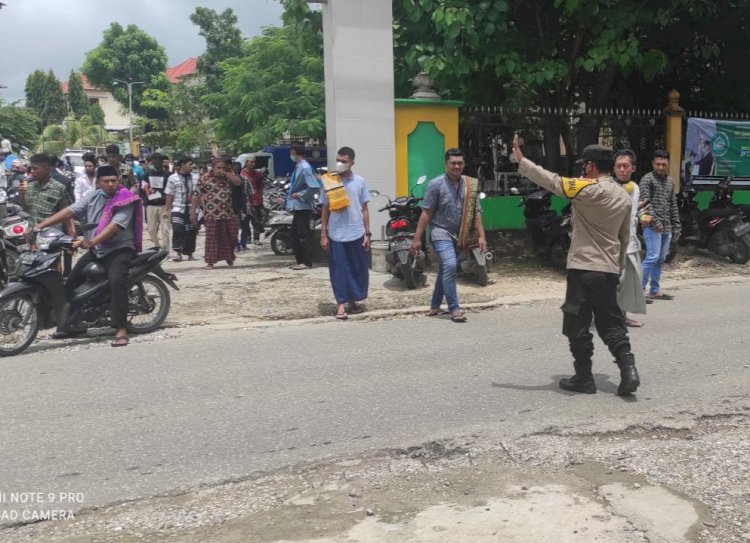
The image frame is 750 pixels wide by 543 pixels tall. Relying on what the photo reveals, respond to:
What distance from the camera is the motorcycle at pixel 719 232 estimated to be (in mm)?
11250

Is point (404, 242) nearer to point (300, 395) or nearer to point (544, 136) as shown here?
point (300, 395)

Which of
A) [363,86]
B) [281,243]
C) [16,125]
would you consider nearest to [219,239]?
[281,243]

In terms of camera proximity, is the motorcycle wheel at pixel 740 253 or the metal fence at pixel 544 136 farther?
the metal fence at pixel 544 136

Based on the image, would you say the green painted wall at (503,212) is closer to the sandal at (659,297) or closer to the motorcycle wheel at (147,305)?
the sandal at (659,297)

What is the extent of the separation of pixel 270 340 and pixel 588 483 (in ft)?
12.3

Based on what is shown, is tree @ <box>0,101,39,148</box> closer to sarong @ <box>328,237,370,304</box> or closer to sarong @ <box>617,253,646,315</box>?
sarong @ <box>328,237,370,304</box>

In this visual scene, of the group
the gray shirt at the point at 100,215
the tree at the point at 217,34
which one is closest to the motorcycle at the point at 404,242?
the gray shirt at the point at 100,215

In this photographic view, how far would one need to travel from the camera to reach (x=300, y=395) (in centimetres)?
523

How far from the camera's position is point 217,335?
7184 millimetres

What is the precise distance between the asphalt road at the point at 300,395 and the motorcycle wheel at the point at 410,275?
5.53ft

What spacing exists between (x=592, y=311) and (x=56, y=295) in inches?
179

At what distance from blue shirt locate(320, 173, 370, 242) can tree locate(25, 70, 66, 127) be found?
2656 inches

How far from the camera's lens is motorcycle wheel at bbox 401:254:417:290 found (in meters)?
9.13

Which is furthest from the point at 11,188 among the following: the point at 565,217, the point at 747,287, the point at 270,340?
the point at 747,287
